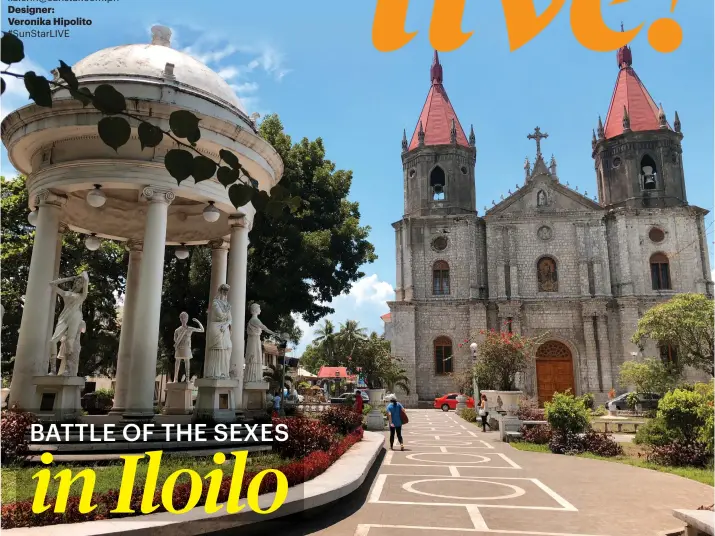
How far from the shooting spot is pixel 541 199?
3766 cm

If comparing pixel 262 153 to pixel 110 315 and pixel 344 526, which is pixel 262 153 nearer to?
pixel 344 526

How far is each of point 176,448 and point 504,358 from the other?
15.9 meters

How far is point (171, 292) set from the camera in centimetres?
2006

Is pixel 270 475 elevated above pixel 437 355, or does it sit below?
below

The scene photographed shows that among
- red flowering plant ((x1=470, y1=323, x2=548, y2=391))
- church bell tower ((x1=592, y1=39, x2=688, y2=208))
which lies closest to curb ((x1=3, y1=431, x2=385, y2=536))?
red flowering plant ((x1=470, y1=323, x2=548, y2=391))

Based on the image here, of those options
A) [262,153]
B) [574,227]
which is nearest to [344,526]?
[262,153]

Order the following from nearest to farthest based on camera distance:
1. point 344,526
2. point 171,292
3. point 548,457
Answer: point 344,526 → point 548,457 → point 171,292

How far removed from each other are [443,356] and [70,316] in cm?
2877

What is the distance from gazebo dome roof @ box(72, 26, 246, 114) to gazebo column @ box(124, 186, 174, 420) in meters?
2.30

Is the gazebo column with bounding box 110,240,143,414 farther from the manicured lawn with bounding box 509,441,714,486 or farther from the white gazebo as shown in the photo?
the manicured lawn with bounding box 509,441,714,486

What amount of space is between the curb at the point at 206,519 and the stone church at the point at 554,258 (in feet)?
93.4

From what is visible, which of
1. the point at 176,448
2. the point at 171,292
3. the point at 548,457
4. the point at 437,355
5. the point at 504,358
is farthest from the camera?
the point at 437,355

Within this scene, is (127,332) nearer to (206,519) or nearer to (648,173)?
(206,519)

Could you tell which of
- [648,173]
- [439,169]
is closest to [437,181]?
[439,169]
